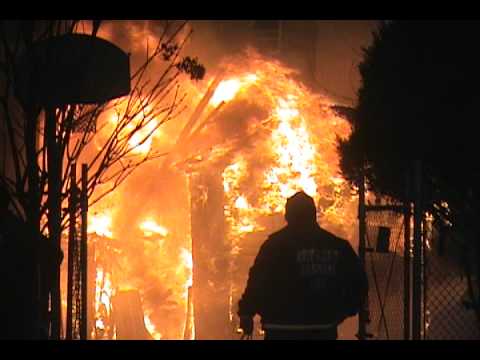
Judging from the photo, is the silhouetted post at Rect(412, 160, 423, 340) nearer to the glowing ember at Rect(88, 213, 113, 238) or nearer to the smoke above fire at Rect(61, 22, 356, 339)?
the smoke above fire at Rect(61, 22, 356, 339)

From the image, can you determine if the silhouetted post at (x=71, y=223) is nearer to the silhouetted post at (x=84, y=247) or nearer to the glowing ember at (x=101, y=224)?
the silhouetted post at (x=84, y=247)

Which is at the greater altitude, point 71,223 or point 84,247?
point 71,223

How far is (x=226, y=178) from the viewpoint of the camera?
1486 inches

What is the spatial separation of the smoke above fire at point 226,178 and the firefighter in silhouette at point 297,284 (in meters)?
26.7

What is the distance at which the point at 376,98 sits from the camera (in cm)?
1631

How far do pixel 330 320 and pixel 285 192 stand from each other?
2809 cm

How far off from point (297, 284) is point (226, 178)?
2896 cm

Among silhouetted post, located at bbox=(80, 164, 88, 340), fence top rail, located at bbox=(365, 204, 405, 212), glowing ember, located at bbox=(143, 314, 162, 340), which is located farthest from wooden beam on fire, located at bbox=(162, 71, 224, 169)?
fence top rail, located at bbox=(365, 204, 405, 212)

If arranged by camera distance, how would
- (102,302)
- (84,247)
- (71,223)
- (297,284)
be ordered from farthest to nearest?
(102,302)
(84,247)
(71,223)
(297,284)

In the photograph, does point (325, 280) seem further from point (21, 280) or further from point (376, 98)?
point (376, 98)

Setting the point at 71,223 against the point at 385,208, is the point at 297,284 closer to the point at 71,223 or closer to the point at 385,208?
the point at 385,208

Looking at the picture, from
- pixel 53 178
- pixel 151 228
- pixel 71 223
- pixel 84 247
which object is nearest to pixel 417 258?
pixel 53 178
